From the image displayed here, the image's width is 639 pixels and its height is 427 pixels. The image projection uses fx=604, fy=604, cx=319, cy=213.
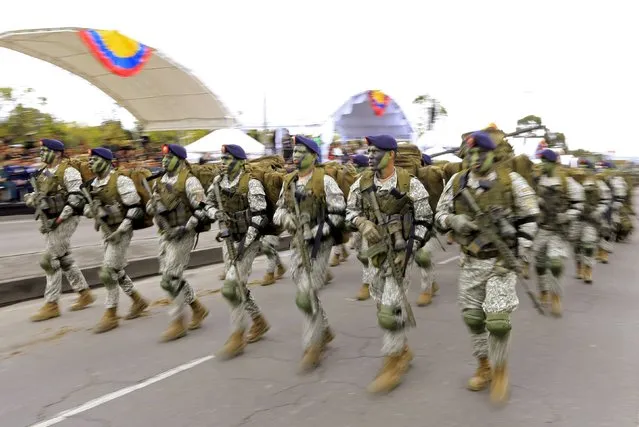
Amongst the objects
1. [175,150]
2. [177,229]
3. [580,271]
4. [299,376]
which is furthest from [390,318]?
[580,271]

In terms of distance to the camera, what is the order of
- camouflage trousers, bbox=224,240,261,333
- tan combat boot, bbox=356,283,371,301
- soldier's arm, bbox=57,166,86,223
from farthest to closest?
tan combat boot, bbox=356,283,371,301 < soldier's arm, bbox=57,166,86,223 < camouflage trousers, bbox=224,240,261,333

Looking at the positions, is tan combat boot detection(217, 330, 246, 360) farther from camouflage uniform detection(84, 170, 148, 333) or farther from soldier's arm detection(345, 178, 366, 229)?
camouflage uniform detection(84, 170, 148, 333)

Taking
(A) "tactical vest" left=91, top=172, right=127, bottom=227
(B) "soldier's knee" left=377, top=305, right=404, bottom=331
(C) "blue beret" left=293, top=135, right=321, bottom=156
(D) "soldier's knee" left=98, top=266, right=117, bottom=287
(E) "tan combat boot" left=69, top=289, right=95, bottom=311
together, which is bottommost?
(E) "tan combat boot" left=69, top=289, right=95, bottom=311

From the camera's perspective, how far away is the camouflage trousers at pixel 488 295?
4391 mm

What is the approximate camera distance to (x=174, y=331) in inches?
245

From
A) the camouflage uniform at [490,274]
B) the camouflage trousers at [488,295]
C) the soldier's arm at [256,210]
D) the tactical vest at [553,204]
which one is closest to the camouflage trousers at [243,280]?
the soldier's arm at [256,210]

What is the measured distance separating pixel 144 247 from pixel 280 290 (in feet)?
11.0

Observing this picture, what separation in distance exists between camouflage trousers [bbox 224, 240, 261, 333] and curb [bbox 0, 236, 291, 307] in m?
3.69

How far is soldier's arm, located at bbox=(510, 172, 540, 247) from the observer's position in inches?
177

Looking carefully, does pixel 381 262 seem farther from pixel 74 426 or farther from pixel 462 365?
pixel 74 426

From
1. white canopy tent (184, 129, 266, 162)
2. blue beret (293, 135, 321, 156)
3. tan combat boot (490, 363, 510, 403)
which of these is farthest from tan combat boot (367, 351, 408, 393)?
white canopy tent (184, 129, 266, 162)

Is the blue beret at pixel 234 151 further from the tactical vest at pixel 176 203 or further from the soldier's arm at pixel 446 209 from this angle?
the soldier's arm at pixel 446 209

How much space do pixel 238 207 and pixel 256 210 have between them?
0.99 feet

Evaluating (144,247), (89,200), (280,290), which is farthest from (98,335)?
(144,247)
